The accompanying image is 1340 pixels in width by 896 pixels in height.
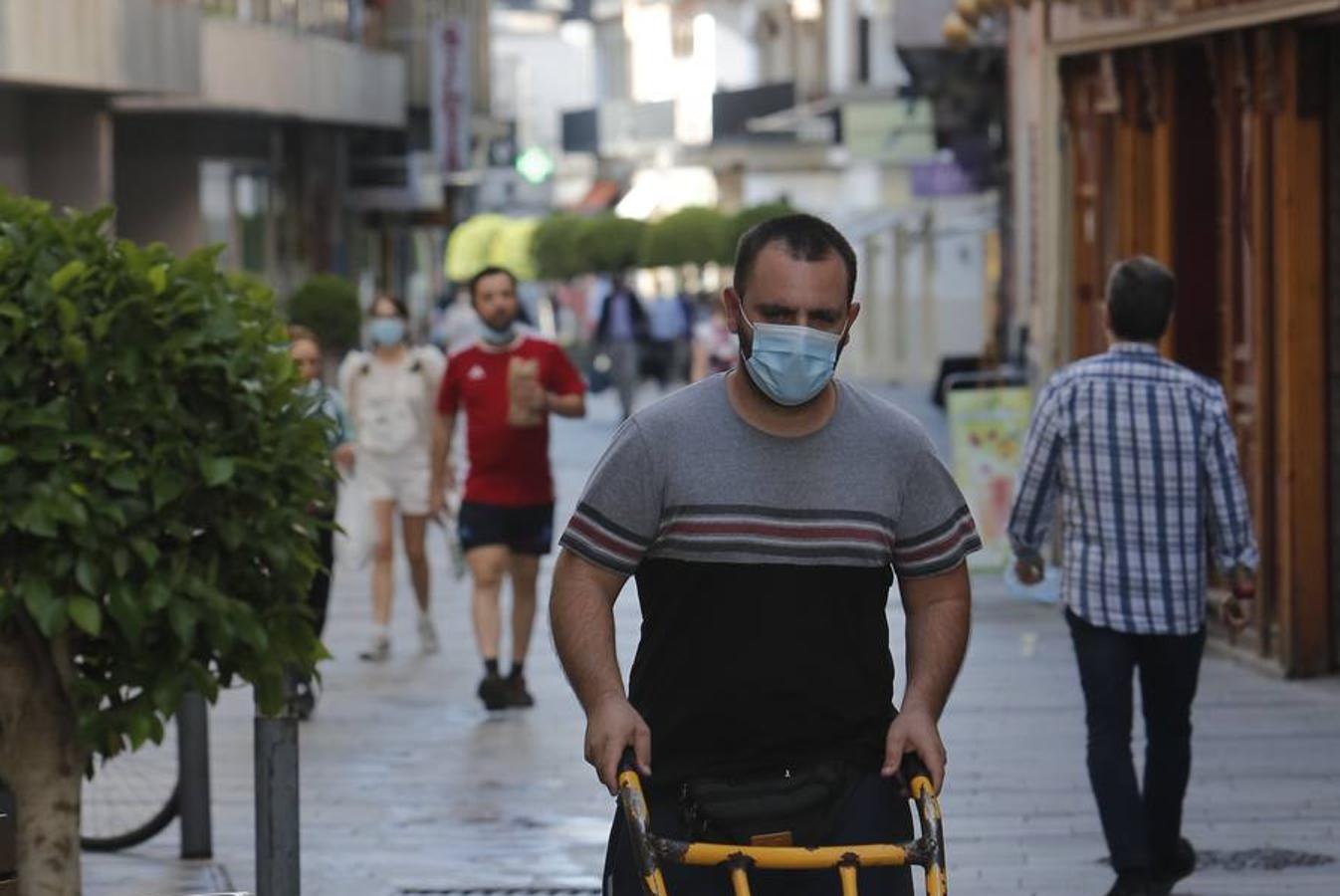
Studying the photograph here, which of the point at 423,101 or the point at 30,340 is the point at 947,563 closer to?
the point at 30,340

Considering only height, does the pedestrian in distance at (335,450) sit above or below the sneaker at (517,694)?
above

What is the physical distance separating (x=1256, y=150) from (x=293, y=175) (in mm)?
32453

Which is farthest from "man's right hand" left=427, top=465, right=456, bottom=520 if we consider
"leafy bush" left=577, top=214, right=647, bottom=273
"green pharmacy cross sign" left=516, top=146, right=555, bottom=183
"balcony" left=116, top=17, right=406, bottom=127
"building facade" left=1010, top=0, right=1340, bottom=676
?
"leafy bush" left=577, top=214, right=647, bottom=273

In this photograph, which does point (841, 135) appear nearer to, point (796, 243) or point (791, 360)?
point (796, 243)

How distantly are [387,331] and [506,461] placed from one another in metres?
2.22

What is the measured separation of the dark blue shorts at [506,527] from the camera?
1412cm

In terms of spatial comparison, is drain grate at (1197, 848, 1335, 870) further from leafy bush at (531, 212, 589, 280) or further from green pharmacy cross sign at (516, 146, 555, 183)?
leafy bush at (531, 212, 589, 280)

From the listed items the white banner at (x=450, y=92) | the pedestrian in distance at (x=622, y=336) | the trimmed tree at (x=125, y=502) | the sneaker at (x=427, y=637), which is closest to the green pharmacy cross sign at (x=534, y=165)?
the white banner at (x=450, y=92)

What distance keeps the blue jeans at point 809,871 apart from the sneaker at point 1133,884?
3.51 m

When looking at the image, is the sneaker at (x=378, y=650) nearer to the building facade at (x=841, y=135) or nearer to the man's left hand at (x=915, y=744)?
the man's left hand at (x=915, y=744)

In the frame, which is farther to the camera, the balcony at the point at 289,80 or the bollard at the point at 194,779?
the balcony at the point at 289,80

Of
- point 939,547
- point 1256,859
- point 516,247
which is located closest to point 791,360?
point 939,547

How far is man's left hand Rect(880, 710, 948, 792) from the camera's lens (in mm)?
5512

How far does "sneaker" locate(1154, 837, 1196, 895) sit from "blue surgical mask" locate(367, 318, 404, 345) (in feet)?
24.8
